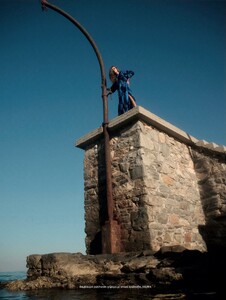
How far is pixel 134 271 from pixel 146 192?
1.53 m

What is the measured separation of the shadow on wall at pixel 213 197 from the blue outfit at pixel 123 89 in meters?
2.11

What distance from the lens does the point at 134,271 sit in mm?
3213

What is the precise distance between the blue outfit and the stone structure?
80 cm

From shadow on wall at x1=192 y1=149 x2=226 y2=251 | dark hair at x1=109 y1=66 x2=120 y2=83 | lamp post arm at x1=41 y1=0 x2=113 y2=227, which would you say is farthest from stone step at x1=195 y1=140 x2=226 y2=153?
dark hair at x1=109 y1=66 x2=120 y2=83

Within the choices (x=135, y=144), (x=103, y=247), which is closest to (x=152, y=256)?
(x=103, y=247)

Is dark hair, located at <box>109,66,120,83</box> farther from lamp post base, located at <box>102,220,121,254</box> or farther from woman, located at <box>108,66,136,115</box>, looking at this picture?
lamp post base, located at <box>102,220,121,254</box>

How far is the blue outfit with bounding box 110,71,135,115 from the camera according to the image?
599 cm

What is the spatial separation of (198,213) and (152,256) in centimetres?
264

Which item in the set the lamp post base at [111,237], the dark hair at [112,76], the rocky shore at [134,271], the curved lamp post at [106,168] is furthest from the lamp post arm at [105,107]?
the rocky shore at [134,271]

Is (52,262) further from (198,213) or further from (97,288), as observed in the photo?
(198,213)

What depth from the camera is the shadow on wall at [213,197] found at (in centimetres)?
542

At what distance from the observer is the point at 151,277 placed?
2965mm

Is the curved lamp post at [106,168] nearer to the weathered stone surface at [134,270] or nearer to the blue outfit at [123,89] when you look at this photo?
the blue outfit at [123,89]

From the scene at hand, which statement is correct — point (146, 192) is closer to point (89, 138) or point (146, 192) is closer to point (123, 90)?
point (89, 138)
